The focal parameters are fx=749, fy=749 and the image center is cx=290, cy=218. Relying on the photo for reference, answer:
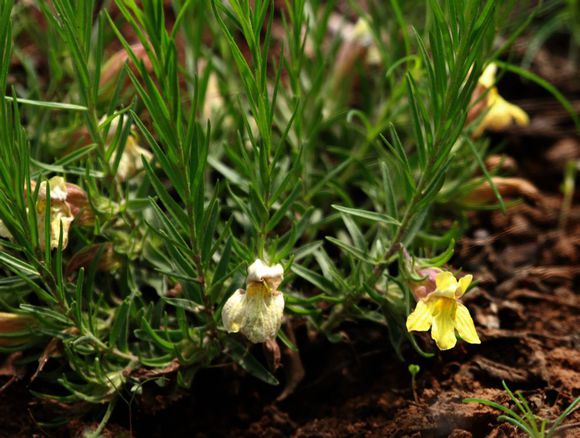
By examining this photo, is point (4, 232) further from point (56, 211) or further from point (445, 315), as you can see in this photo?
point (445, 315)

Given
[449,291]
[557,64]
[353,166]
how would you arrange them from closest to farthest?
[449,291], [353,166], [557,64]

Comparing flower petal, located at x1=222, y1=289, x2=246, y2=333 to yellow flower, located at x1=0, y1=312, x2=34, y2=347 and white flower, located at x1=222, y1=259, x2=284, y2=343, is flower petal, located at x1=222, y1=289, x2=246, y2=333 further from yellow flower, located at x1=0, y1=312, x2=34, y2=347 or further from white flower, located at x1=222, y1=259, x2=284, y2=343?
yellow flower, located at x1=0, y1=312, x2=34, y2=347

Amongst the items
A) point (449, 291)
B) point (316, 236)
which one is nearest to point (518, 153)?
point (316, 236)

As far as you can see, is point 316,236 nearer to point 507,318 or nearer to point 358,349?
point 358,349

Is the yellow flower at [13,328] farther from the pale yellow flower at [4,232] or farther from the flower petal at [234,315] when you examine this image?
the flower petal at [234,315]

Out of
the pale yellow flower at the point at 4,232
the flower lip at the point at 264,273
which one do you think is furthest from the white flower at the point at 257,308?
the pale yellow flower at the point at 4,232

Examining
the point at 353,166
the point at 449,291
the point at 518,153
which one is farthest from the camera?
the point at 518,153
